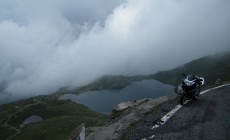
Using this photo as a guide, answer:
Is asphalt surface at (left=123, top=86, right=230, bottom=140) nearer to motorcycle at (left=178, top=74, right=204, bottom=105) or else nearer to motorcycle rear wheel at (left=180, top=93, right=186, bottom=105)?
motorcycle rear wheel at (left=180, top=93, right=186, bottom=105)

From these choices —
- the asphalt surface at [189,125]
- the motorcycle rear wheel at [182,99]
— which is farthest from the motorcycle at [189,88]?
the asphalt surface at [189,125]

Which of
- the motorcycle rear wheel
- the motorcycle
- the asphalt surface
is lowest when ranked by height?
the asphalt surface

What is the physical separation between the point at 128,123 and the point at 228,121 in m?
5.30

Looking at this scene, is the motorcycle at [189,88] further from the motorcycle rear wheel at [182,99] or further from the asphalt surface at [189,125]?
the asphalt surface at [189,125]

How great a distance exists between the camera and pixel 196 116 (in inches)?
608

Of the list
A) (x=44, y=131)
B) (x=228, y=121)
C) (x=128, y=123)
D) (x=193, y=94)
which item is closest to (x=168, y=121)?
(x=128, y=123)

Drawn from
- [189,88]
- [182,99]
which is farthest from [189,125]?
[189,88]

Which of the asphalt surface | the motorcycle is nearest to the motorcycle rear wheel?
the motorcycle

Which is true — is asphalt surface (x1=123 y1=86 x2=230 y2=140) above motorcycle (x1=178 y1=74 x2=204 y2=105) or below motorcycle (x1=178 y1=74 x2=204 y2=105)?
below

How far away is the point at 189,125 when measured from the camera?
1331cm

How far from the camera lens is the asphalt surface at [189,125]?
11.7 metres

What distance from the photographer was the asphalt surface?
11.7m

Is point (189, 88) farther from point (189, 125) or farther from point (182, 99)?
point (189, 125)

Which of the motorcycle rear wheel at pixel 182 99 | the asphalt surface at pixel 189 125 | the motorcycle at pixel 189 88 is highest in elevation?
the motorcycle at pixel 189 88
